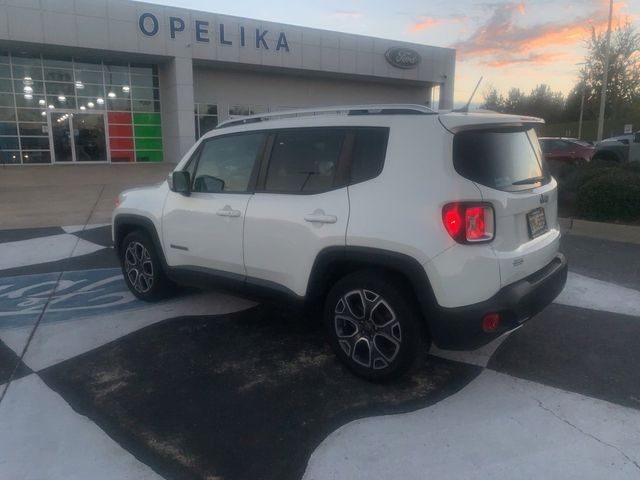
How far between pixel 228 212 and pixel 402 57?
26712 mm

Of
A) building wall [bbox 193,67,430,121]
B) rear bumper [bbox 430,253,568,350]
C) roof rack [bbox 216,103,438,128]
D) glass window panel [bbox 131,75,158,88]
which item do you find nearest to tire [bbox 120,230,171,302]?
roof rack [bbox 216,103,438,128]

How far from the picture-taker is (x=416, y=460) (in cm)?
264

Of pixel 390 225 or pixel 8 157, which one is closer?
pixel 390 225

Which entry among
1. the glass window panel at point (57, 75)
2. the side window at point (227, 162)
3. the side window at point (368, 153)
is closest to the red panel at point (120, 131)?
the glass window panel at point (57, 75)

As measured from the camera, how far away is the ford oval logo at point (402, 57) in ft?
92.0

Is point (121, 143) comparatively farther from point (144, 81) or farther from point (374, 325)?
point (374, 325)

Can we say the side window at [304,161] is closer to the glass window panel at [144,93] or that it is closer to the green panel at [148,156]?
the glass window panel at [144,93]

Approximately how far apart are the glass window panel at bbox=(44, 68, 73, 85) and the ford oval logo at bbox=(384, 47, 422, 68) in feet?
51.8

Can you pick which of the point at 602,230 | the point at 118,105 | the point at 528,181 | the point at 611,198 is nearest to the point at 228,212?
the point at 528,181

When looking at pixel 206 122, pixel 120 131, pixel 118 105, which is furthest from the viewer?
pixel 206 122

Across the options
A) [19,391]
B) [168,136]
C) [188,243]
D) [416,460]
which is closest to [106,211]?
[188,243]

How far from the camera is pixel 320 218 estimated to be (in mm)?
3439

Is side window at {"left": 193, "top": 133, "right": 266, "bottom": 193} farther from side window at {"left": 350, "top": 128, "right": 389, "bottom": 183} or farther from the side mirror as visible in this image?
side window at {"left": 350, "top": 128, "right": 389, "bottom": 183}

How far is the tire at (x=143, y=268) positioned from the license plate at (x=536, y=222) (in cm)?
329
